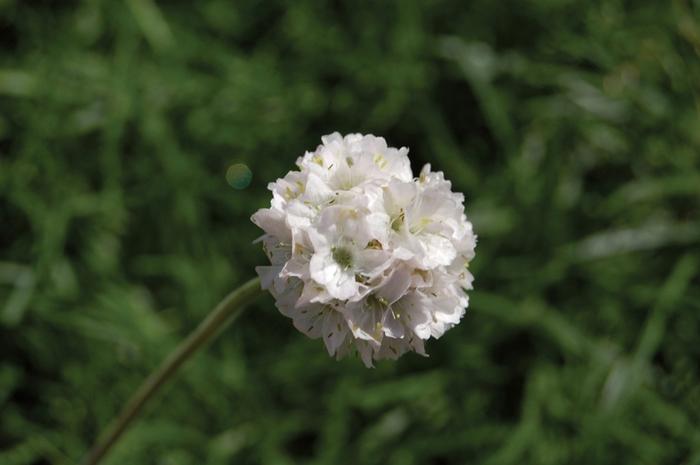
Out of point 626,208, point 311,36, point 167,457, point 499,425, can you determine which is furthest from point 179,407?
point 626,208

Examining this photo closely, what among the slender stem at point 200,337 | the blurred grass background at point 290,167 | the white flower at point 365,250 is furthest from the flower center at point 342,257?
the blurred grass background at point 290,167

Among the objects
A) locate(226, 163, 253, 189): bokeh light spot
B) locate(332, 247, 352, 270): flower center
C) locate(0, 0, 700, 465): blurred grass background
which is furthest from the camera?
locate(226, 163, 253, 189): bokeh light spot

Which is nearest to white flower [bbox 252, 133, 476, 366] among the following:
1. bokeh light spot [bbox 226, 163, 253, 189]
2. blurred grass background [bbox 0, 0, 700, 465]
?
blurred grass background [bbox 0, 0, 700, 465]

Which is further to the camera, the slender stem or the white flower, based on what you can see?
the slender stem

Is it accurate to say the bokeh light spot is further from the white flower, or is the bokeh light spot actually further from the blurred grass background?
the white flower

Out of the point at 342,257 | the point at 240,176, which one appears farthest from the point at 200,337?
the point at 240,176

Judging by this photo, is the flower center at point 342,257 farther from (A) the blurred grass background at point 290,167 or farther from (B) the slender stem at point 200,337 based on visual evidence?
(A) the blurred grass background at point 290,167

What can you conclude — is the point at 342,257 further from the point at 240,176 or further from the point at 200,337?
the point at 240,176
